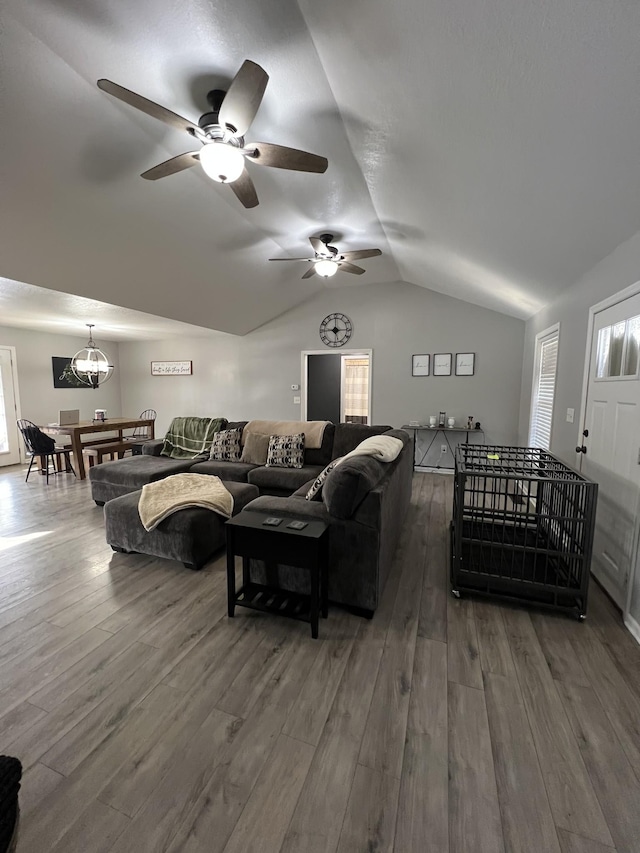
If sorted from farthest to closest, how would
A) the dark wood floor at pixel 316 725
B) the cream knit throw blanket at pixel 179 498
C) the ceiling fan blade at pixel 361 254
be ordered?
the ceiling fan blade at pixel 361 254
the cream knit throw blanket at pixel 179 498
the dark wood floor at pixel 316 725

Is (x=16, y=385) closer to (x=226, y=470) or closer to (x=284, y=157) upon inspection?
(x=226, y=470)

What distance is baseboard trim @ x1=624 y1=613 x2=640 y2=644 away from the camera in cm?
199

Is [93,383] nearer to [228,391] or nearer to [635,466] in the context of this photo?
[228,391]

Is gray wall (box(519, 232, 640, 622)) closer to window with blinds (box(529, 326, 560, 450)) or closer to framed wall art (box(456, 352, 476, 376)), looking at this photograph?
window with blinds (box(529, 326, 560, 450))

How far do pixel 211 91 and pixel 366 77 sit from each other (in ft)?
3.00

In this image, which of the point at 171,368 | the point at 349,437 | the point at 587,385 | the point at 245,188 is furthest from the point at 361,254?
the point at 171,368

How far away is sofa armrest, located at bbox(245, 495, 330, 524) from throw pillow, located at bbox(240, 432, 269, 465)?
1791 mm

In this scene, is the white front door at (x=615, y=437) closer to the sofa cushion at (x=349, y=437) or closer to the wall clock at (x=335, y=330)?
the sofa cushion at (x=349, y=437)

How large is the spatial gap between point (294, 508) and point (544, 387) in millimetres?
3380

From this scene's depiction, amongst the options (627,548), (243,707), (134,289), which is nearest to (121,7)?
(134,289)

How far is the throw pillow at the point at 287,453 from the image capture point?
412 cm

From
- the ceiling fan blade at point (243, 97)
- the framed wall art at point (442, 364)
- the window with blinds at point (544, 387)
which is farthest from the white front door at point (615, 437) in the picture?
the framed wall art at point (442, 364)

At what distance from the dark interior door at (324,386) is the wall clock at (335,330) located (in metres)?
0.26

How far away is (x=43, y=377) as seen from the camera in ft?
22.3
